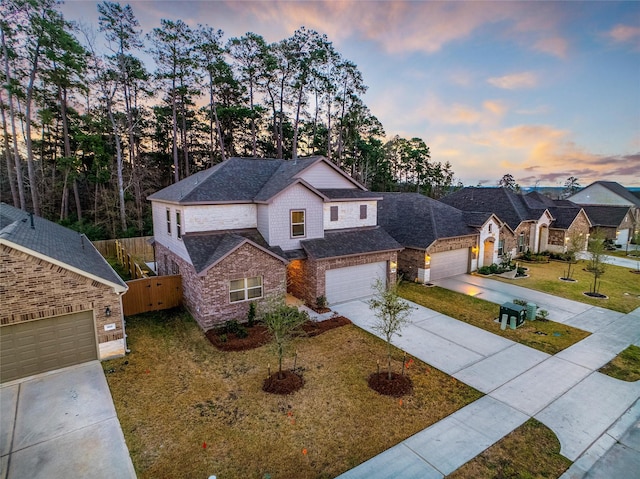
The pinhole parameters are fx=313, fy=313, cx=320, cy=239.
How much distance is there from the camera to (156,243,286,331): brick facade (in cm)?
1319

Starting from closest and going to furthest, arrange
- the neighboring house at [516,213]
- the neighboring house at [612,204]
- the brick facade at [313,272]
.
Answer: the brick facade at [313,272]
the neighboring house at [516,213]
the neighboring house at [612,204]

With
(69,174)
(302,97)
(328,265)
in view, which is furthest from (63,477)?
(302,97)

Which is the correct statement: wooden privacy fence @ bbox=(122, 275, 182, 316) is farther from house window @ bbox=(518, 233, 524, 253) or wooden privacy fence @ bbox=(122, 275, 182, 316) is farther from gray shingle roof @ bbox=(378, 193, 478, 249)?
house window @ bbox=(518, 233, 524, 253)

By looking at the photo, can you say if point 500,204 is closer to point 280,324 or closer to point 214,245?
point 214,245

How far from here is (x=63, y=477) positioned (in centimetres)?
630

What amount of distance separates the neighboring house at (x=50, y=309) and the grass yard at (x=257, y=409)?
1250 mm

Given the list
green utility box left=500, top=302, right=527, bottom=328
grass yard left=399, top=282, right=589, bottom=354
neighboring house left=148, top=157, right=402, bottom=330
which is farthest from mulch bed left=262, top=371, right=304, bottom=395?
green utility box left=500, top=302, right=527, bottom=328

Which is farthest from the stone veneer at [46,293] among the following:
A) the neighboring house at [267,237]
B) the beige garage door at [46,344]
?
the neighboring house at [267,237]

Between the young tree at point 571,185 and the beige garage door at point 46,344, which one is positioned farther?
the young tree at point 571,185

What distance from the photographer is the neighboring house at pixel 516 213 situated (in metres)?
28.3

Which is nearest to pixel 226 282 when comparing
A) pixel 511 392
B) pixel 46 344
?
pixel 46 344

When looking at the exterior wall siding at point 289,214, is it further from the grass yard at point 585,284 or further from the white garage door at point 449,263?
the grass yard at point 585,284

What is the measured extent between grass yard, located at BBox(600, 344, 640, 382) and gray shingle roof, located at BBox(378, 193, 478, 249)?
10.4 metres

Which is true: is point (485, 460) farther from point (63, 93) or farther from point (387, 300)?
point (63, 93)
